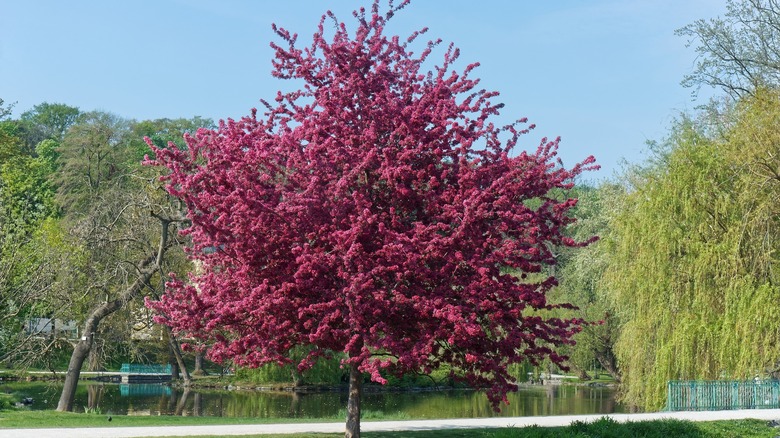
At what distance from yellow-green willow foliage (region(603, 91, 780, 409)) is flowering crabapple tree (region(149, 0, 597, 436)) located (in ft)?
35.2

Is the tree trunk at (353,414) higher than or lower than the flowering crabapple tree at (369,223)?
lower

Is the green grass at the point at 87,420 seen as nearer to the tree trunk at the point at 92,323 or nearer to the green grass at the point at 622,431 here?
the tree trunk at the point at 92,323

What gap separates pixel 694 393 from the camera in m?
24.7

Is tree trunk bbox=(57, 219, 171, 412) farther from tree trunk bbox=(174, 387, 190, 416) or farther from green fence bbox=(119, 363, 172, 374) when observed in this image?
green fence bbox=(119, 363, 172, 374)

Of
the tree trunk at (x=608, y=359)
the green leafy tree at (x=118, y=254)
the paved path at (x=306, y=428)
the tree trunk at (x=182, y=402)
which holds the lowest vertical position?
the tree trunk at (x=182, y=402)

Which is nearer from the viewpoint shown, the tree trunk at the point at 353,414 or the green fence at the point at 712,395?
the tree trunk at the point at 353,414

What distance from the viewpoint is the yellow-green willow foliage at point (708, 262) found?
24.5 meters

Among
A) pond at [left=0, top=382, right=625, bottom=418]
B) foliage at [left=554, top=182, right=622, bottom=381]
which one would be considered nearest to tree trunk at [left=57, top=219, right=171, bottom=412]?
pond at [left=0, top=382, right=625, bottom=418]

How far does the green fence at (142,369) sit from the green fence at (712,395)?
35773 mm

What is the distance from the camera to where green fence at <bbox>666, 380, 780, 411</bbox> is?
24469mm

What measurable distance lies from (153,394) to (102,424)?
2316 centimetres

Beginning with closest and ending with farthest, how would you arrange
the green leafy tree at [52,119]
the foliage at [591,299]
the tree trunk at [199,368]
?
the foliage at [591,299] → the tree trunk at [199,368] → the green leafy tree at [52,119]

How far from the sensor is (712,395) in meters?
24.6

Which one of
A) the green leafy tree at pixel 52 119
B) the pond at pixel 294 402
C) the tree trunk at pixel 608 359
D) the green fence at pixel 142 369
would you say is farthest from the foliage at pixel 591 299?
the green leafy tree at pixel 52 119
